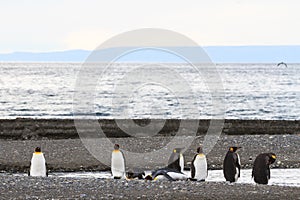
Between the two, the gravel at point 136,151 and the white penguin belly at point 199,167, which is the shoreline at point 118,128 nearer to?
the gravel at point 136,151

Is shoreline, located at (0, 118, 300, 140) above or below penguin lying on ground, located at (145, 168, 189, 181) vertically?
above

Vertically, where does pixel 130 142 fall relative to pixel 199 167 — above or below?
above

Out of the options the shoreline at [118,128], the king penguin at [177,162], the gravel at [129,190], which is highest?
the shoreline at [118,128]

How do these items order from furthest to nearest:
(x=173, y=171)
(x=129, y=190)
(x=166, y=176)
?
(x=173, y=171) < (x=166, y=176) < (x=129, y=190)

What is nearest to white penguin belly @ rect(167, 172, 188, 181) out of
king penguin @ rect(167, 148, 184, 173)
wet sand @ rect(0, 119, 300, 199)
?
wet sand @ rect(0, 119, 300, 199)

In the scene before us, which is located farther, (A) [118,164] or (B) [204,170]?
(A) [118,164]

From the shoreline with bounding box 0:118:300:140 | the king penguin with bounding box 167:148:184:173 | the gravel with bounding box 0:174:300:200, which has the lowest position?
the gravel with bounding box 0:174:300:200

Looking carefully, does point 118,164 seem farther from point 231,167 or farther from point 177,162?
point 231,167

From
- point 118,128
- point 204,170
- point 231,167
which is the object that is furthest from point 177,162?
point 118,128

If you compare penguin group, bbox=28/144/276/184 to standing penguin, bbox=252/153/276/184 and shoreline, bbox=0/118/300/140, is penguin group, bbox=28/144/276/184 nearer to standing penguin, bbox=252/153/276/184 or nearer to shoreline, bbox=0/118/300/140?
standing penguin, bbox=252/153/276/184

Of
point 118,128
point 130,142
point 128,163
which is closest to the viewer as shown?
point 128,163

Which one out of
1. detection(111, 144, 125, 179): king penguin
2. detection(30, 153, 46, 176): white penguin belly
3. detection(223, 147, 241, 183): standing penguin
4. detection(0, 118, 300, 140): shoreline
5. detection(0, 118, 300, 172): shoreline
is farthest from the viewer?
detection(0, 118, 300, 140): shoreline

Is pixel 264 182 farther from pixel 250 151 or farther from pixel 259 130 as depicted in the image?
pixel 259 130

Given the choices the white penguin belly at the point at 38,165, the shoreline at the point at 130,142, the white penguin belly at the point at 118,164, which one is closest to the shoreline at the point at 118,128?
the shoreline at the point at 130,142
